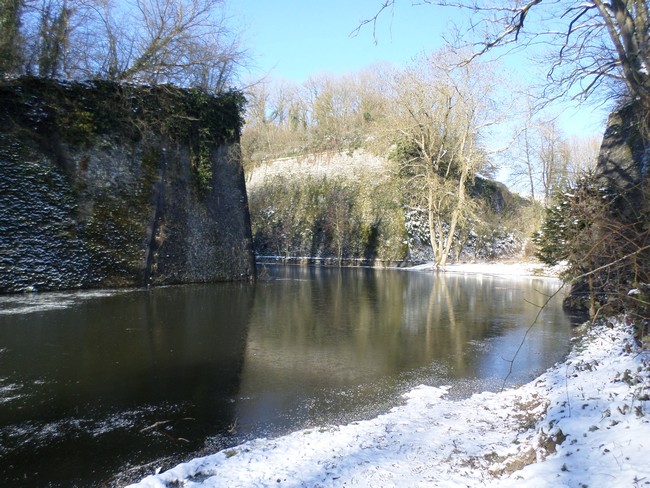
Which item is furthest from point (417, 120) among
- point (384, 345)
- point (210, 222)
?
point (384, 345)

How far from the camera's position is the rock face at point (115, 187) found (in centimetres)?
1402

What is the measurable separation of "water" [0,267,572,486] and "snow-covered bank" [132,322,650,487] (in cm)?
48

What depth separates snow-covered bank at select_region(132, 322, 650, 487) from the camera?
3.13m

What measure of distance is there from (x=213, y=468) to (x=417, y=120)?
27.3m

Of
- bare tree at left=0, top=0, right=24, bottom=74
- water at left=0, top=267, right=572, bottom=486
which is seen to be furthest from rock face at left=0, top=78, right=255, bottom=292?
water at left=0, top=267, right=572, bottom=486

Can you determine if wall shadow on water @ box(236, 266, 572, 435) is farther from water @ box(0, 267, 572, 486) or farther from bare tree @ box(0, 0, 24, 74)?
bare tree @ box(0, 0, 24, 74)

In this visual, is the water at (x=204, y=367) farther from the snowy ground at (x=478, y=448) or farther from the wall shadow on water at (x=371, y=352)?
the snowy ground at (x=478, y=448)

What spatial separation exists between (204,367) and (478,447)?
13.3 ft

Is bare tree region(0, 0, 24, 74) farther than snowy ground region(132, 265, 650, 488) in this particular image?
Yes

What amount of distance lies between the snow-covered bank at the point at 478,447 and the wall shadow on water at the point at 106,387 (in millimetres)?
Answer: 846

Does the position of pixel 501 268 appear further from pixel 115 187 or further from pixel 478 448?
pixel 478 448

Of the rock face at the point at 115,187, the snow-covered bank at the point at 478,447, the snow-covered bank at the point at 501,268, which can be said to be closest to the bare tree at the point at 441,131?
the snow-covered bank at the point at 501,268

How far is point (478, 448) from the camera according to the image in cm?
385

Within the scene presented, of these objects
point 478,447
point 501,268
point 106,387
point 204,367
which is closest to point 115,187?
point 204,367
